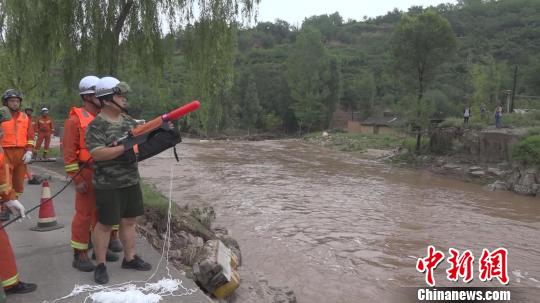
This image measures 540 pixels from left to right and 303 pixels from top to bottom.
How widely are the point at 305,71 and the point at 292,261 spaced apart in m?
53.4

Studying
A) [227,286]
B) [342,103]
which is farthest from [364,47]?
[227,286]

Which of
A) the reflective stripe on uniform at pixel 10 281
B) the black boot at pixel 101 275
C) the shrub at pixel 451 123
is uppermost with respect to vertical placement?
the shrub at pixel 451 123

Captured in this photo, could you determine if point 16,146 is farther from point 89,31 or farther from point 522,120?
point 522,120

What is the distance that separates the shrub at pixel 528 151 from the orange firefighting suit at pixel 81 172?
59.8ft

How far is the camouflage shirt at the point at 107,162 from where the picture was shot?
4.08 meters

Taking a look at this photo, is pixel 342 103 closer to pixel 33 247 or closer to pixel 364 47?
pixel 364 47

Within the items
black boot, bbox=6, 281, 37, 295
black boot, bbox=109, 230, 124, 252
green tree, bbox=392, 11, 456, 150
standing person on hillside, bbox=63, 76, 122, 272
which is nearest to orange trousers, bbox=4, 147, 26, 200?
black boot, bbox=109, 230, 124, 252

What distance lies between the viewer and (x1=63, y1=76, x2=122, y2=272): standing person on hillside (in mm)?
4488

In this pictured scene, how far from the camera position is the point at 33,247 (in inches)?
209

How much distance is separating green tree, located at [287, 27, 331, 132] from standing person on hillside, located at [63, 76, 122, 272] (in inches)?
2136

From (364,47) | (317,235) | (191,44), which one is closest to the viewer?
(317,235)

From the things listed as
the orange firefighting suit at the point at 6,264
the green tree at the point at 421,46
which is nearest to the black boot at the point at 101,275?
the orange firefighting suit at the point at 6,264

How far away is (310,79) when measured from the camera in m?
59.5

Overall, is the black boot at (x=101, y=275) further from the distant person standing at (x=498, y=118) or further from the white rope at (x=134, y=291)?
the distant person standing at (x=498, y=118)
